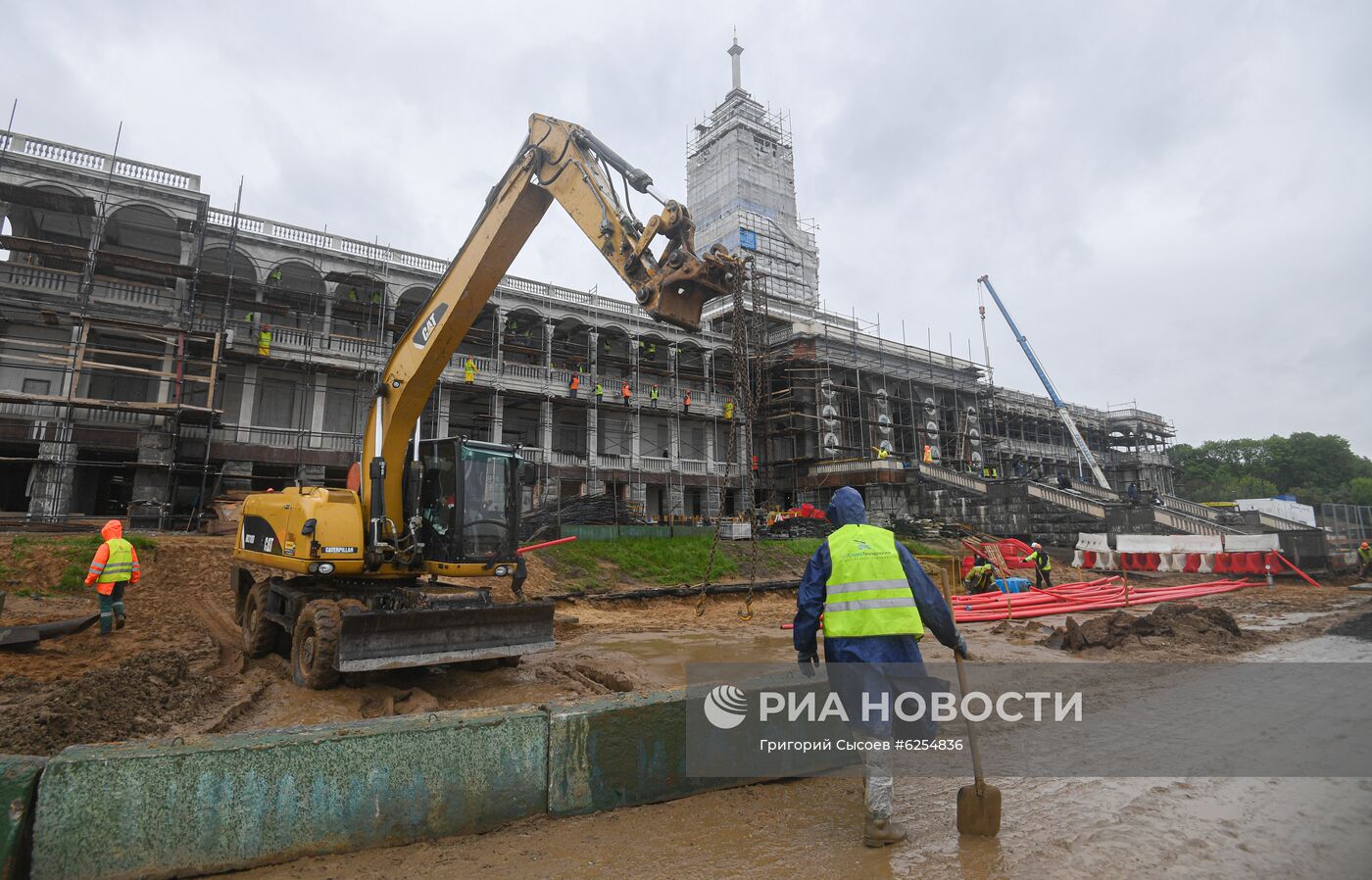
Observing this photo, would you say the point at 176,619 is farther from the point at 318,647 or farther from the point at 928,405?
the point at 928,405

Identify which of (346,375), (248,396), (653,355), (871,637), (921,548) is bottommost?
(871,637)

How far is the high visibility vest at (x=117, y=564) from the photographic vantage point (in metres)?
9.47

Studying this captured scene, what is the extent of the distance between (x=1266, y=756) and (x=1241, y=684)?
9.73 ft

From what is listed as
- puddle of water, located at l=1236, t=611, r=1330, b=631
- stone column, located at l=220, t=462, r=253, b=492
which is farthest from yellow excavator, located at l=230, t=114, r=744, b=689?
stone column, located at l=220, t=462, r=253, b=492

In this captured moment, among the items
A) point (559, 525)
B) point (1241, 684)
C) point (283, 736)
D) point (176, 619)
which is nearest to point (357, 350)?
point (559, 525)

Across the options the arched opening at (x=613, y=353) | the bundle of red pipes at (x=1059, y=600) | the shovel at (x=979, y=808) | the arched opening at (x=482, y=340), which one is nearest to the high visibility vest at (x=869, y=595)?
the shovel at (x=979, y=808)

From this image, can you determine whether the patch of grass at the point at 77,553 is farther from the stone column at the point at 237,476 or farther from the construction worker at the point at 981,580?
the construction worker at the point at 981,580

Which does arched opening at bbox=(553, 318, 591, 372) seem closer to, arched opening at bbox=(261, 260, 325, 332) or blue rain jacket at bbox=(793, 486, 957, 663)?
arched opening at bbox=(261, 260, 325, 332)

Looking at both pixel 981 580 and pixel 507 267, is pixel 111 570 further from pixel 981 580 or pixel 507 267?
pixel 981 580

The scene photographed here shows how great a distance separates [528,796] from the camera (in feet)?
12.7

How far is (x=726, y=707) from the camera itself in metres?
4.49

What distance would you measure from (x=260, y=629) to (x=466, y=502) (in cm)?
379

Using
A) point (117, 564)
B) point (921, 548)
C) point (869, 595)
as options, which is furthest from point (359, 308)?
point (869, 595)

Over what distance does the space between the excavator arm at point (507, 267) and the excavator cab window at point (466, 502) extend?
373 mm
